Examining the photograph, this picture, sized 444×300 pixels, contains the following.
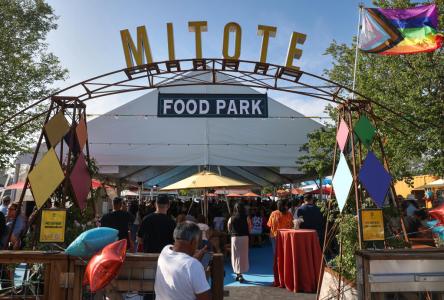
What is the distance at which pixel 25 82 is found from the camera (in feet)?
43.5

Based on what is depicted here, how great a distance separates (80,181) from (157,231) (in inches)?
73.5

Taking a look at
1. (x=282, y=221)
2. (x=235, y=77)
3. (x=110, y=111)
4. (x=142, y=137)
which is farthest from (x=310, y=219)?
(x=110, y=111)

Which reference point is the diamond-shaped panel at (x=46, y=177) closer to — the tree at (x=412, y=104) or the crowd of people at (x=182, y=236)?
the crowd of people at (x=182, y=236)

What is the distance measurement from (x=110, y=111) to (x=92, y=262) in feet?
32.7

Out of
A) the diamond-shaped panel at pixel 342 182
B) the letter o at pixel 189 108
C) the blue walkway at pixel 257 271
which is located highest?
the letter o at pixel 189 108

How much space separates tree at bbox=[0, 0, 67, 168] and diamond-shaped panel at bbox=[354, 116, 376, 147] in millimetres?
9815

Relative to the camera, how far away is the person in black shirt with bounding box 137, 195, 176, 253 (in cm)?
→ 493

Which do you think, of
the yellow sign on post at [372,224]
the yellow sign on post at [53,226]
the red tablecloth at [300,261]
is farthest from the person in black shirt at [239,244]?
the yellow sign on post at [53,226]

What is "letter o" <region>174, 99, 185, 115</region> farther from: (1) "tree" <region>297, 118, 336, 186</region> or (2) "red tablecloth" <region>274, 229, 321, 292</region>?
(1) "tree" <region>297, 118, 336, 186</region>

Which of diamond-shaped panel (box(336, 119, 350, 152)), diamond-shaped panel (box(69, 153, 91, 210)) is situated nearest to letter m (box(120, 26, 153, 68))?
diamond-shaped panel (box(69, 153, 91, 210))

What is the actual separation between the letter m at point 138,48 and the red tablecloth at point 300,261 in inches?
158

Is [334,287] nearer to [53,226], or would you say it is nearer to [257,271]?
[53,226]

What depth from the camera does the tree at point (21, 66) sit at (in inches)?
490

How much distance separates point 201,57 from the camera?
646cm
